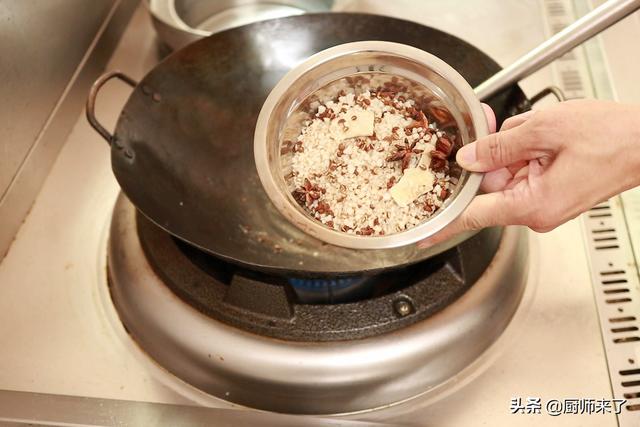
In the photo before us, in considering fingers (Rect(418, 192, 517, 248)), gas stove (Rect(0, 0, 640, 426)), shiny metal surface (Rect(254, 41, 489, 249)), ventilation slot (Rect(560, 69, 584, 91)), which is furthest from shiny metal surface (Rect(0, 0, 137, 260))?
ventilation slot (Rect(560, 69, 584, 91))

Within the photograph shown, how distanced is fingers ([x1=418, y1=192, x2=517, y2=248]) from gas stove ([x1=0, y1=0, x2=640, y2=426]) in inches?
5.6

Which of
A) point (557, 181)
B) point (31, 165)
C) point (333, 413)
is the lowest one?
point (333, 413)

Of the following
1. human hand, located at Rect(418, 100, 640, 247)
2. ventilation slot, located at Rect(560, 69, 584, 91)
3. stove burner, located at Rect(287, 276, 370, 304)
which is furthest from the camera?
ventilation slot, located at Rect(560, 69, 584, 91)

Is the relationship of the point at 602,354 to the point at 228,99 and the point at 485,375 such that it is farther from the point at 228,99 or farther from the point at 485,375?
the point at 228,99

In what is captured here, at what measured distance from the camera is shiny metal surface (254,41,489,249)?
0.51 metres

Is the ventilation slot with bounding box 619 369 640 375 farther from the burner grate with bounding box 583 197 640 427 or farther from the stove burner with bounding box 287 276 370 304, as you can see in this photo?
the stove burner with bounding box 287 276 370 304

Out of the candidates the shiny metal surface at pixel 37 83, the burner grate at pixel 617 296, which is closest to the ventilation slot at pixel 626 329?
the burner grate at pixel 617 296

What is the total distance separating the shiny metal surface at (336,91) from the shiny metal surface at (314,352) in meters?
0.17

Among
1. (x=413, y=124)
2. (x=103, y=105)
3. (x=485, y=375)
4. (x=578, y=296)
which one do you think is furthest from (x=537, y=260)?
(x=103, y=105)

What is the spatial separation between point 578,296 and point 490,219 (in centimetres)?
28

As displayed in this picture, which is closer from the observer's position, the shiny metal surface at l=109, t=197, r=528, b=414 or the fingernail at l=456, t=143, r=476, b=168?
the fingernail at l=456, t=143, r=476, b=168

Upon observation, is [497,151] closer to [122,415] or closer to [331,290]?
[331,290]

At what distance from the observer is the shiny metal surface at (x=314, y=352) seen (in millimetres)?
622

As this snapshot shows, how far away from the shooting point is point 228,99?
0.83m
